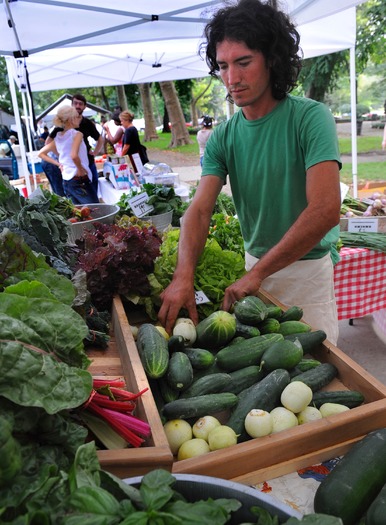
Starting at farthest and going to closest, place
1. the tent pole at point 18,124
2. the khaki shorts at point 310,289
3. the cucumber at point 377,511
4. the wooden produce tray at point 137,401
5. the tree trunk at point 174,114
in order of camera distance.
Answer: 1. the tree trunk at point 174,114
2. the tent pole at point 18,124
3. the khaki shorts at point 310,289
4. the wooden produce tray at point 137,401
5. the cucumber at point 377,511

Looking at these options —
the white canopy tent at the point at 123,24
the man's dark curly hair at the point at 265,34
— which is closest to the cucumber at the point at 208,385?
the man's dark curly hair at the point at 265,34

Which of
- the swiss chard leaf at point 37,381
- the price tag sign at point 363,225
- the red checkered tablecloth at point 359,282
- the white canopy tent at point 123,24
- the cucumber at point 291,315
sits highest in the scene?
the white canopy tent at point 123,24

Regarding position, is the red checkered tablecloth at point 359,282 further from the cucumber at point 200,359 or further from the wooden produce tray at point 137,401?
the cucumber at point 200,359

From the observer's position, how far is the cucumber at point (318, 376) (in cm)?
166

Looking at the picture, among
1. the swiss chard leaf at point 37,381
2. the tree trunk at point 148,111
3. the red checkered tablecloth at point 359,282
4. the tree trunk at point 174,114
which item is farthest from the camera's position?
the tree trunk at point 148,111

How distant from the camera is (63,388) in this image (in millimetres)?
1040

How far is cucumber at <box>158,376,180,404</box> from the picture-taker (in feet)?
5.32

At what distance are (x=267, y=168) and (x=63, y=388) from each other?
1692mm

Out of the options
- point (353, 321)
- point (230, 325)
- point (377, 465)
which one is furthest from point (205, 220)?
point (353, 321)

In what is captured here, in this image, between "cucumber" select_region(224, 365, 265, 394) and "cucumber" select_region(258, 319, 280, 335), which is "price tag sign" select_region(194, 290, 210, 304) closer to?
"cucumber" select_region(258, 319, 280, 335)

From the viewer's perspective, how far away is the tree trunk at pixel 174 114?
763 inches

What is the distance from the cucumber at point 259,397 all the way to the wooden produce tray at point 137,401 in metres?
0.27

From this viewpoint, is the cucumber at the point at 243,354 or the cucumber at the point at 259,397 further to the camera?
the cucumber at the point at 243,354

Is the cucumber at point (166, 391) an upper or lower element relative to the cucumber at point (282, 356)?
lower
